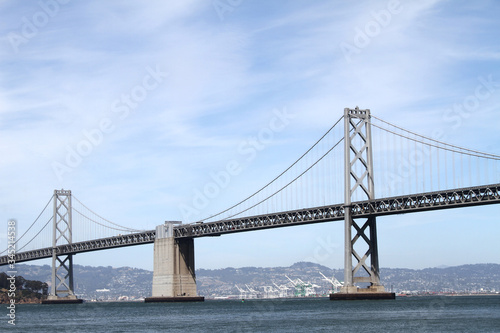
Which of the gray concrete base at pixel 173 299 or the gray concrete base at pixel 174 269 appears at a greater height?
the gray concrete base at pixel 174 269

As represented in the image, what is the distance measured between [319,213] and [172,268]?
20.6 meters

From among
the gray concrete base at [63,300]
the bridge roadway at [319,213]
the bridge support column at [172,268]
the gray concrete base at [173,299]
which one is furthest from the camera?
the gray concrete base at [63,300]

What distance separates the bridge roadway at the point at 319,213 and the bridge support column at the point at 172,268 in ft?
4.00

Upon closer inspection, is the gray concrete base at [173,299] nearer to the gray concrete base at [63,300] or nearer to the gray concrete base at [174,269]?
the gray concrete base at [174,269]

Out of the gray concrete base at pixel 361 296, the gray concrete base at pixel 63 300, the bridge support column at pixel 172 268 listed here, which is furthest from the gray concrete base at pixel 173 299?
the gray concrete base at pixel 361 296

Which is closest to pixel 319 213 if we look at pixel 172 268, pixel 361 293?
pixel 361 293

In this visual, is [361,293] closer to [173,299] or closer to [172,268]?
[173,299]

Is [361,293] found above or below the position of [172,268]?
below

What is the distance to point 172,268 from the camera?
82.8 m

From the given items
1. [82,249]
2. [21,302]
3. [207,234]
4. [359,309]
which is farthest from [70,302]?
[359,309]

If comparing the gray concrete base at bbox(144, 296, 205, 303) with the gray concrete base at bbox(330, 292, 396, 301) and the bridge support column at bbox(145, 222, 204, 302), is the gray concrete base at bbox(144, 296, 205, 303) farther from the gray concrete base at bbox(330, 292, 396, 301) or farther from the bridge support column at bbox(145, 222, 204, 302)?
the gray concrete base at bbox(330, 292, 396, 301)

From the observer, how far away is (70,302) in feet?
337

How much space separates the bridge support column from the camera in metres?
82.9

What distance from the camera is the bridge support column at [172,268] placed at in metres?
82.9
